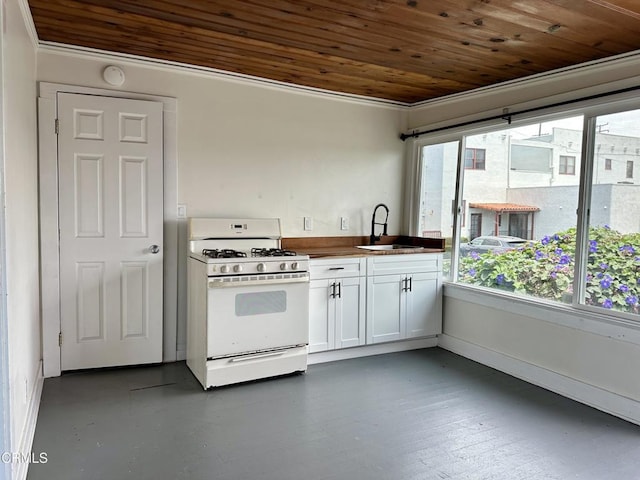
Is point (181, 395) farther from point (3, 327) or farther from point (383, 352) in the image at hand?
point (383, 352)

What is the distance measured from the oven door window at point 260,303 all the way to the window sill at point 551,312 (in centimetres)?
165

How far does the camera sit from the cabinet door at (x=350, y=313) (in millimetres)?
3650

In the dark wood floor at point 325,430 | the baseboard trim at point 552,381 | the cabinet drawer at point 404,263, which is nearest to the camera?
the dark wood floor at point 325,430

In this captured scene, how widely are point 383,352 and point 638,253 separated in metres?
2.03

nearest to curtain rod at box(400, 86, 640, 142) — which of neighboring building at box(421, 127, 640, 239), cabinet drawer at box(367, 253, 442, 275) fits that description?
neighboring building at box(421, 127, 640, 239)

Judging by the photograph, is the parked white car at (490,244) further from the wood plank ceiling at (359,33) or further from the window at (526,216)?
the wood plank ceiling at (359,33)

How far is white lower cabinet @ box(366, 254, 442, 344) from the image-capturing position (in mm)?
3799

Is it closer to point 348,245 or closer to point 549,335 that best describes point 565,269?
point 549,335

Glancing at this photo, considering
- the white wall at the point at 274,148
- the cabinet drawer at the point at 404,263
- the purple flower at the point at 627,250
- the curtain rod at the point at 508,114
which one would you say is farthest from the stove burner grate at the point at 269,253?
the purple flower at the point at 627,250

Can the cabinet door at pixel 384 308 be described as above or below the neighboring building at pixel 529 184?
below

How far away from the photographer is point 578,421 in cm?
272

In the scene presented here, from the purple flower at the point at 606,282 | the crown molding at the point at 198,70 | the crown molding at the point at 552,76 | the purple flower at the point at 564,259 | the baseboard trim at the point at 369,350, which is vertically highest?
the crown molding at the point at 198,70

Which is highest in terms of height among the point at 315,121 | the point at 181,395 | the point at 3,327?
the point at 315,121

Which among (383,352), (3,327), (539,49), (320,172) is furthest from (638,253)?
(3,327)
